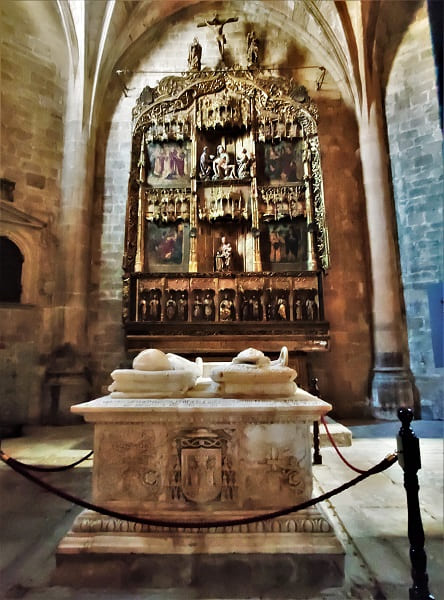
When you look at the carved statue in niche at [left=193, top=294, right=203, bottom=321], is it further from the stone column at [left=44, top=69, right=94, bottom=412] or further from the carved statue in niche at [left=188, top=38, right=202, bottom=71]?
the carved statue in niche at [left=188, top=38, right=202, bottom=71]

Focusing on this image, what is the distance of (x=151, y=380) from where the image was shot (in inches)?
107

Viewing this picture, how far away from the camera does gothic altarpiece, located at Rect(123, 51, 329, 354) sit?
713 centimetres

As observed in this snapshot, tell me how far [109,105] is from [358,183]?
657 centimetres

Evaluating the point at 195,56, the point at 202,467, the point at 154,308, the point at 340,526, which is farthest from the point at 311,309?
the point at 195,56

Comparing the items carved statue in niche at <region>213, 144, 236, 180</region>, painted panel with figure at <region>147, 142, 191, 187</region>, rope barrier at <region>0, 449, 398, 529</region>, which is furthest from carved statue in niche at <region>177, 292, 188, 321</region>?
rope barrier at <region>0, 449, 398, 529</region>

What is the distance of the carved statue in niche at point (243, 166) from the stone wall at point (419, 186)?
3.47 meters

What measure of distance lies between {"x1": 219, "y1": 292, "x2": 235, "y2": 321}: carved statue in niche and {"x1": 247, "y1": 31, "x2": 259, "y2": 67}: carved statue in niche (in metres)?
5.89

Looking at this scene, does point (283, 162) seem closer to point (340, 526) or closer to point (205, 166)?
point (205, 166)

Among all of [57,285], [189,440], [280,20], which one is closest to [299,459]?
[189,440]

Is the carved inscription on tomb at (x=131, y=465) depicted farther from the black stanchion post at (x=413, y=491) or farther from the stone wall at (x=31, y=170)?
the stone wall at (x=31, y=170)

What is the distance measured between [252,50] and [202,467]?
9.77 meters

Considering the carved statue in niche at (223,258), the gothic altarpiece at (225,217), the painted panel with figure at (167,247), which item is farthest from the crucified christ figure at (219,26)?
the carved statue in niche at (223,258)

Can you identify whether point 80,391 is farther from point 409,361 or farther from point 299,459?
point 409,361

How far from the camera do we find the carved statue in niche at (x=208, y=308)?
723 cm
